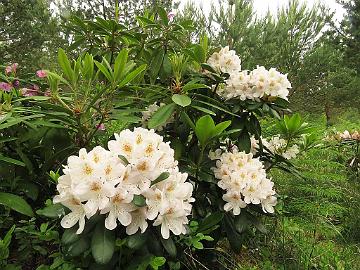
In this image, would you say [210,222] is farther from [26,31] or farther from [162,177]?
[26,31]

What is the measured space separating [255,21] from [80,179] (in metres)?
13.4

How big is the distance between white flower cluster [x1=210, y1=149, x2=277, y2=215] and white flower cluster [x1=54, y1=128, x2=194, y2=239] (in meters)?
0.41

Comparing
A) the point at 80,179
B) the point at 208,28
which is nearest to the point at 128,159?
the point at 80,179

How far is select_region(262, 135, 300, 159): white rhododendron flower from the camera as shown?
2.05 m

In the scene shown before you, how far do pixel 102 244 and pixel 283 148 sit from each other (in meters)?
1.25

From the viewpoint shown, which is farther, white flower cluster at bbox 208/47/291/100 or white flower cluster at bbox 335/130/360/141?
white flower cluster at bbox 335/130/360/141

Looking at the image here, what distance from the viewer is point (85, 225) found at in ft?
3.88

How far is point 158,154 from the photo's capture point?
1183 mm

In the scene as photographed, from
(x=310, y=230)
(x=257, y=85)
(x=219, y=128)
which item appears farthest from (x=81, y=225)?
(x=310, y=230)

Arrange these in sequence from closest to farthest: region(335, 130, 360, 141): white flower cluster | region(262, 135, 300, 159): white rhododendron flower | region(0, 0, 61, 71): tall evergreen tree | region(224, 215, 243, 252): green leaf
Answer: region(224, 215, 243, 252): green leaf < region(262, 135, 300, 159): white rhododendron flower < region(335, 130, 360, 141): white flower cluster < region(0, 0, 61, 71): tall evergreen tree

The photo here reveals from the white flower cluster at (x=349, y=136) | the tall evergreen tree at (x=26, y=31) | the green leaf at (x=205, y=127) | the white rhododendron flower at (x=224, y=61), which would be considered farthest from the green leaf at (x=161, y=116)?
the tall evergreen tree at (x=26, y=31)

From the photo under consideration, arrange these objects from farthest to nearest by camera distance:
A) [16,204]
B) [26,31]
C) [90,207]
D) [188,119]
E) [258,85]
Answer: [26,31], [258,85], [188,119], [16,204], [90,207]

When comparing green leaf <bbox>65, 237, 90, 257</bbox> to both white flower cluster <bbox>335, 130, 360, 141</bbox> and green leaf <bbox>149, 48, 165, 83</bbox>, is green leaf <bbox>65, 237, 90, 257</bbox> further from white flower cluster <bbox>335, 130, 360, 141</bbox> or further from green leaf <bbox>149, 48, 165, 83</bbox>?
white flower cluster <bbox>335, 130, 360, 141</bbox>

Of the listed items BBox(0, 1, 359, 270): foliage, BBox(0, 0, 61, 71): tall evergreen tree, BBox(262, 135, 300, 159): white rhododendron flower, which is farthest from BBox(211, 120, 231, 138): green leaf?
BBox(0, 0, 61, 71): tall evergreen tree
